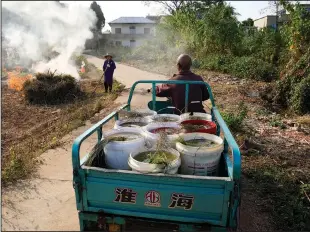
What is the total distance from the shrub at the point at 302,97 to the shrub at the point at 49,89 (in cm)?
728

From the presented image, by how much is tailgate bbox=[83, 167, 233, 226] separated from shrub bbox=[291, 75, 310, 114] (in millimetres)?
6328

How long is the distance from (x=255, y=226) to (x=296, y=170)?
1.62m

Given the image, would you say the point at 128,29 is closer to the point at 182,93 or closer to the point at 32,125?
the point at 32,125

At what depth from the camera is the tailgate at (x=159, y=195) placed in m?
2.20

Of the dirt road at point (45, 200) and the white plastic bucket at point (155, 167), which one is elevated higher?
the white plastic bucket at point (155, 167)

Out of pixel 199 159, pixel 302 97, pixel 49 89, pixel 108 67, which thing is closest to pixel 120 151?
pixel 199 159

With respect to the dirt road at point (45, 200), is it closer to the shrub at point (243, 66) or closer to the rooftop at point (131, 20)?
the shrub at point (243, 66)

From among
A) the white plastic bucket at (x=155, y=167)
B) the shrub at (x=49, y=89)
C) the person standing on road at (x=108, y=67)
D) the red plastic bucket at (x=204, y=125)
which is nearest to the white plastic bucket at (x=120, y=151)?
the white plastic bucket at (x=155, y=167)

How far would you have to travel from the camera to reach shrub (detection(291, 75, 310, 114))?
297 inches

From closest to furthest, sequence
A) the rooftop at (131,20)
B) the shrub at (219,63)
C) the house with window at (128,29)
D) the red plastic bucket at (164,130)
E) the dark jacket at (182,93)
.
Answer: the red plastic bucket at (164,130) → the dark jacket at (182,93) → the shrub at (219,63) → the house with window at (128,29) → the rooftop at (131,20)

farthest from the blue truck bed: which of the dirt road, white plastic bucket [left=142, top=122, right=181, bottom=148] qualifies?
the dirt road

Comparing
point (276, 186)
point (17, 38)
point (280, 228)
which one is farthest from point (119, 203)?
point (17, 38)

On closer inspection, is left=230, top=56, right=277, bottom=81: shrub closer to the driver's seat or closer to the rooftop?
the driver's seat

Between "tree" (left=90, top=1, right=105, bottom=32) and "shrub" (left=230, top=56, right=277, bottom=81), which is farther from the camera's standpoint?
"tree" (left=90, top=1, right=105, bottom=32)
